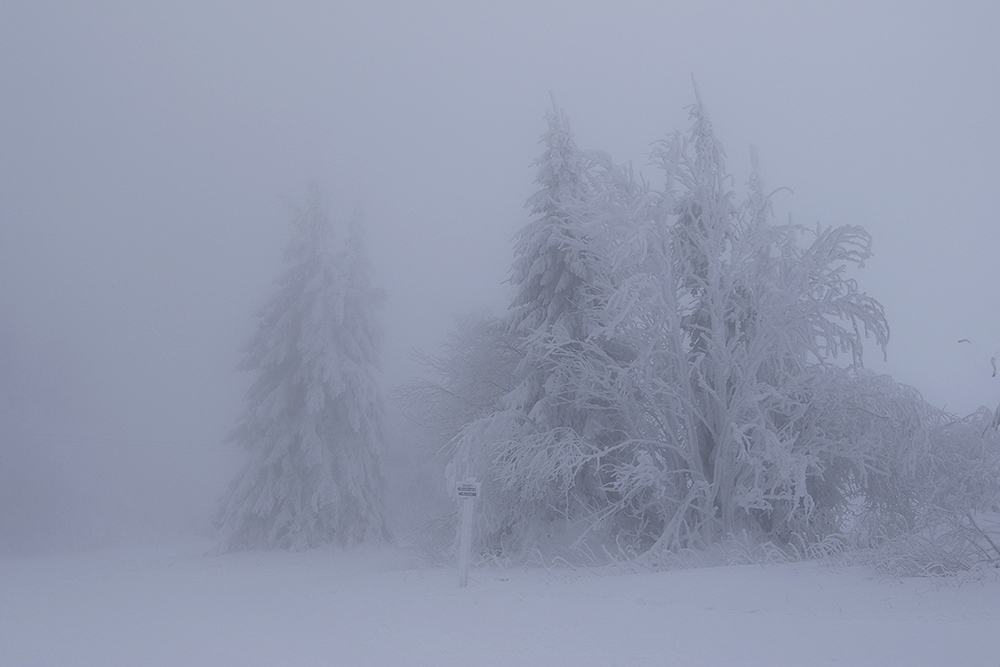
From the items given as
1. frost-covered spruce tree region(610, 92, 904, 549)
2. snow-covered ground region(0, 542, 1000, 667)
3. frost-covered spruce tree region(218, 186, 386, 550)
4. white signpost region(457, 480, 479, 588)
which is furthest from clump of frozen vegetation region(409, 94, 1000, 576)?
frost-covered spruce tree region(218, 186, 386, 550)

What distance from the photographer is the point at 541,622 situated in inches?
333

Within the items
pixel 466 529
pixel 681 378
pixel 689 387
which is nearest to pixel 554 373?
pixel 681 378

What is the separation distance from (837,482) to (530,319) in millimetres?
7358

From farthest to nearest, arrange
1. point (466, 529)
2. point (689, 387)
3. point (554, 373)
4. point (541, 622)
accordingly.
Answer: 1. point (554, 373)
2. point (689, 387)
3. point (466, 529)
4. point (541, 622)

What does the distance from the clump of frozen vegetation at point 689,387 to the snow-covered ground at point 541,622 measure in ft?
11.2

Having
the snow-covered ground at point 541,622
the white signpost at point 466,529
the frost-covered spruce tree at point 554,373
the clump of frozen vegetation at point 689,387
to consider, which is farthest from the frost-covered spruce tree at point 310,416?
the white signpost at point 466,529

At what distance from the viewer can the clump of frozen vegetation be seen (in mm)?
15469

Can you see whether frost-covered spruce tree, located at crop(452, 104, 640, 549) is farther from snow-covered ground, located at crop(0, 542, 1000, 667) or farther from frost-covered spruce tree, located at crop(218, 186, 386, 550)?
frost-covered spruce tree, located at crop(218, 186, 386, 550)

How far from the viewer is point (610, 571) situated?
13.1m

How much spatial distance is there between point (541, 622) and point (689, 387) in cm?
860

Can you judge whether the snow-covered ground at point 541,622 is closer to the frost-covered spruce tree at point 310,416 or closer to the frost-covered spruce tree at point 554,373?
the frost-covered spruce tree at point 554,373

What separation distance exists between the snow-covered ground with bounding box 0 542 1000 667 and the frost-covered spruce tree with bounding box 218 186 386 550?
9940mm

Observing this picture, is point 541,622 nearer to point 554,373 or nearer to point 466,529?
point 466,529

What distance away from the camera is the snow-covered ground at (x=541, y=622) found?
682cm
